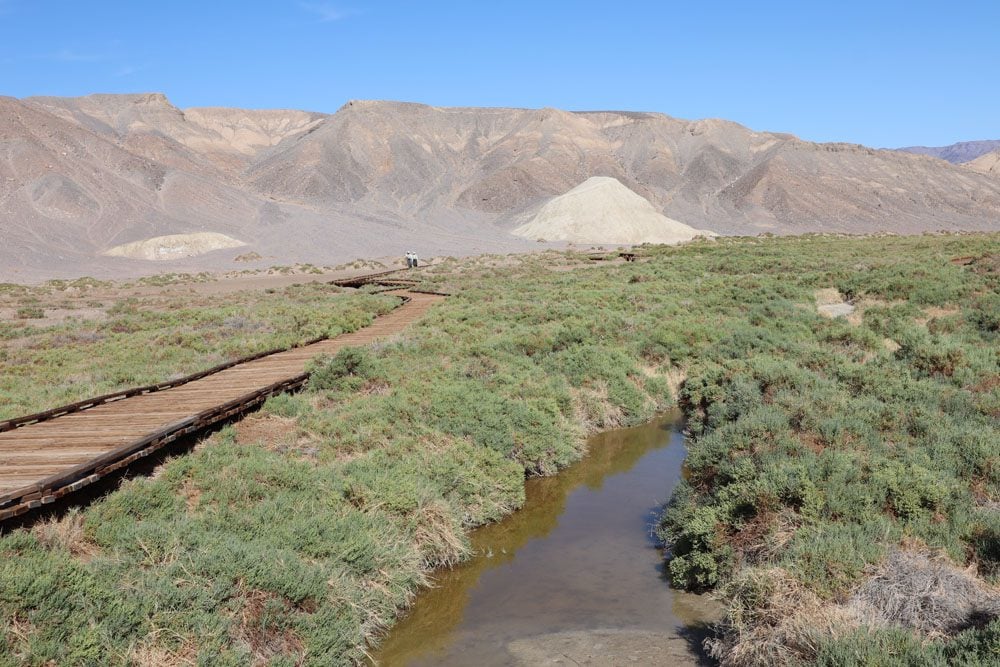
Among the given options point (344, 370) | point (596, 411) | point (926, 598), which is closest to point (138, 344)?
point (344, 370)

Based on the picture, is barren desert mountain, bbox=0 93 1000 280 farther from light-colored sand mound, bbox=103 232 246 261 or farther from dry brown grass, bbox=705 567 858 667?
dry brown grass, bbox=705 567 858 667

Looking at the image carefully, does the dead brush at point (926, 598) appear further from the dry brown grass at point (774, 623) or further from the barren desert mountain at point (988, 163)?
the barren desert mountain at point (988, 163)

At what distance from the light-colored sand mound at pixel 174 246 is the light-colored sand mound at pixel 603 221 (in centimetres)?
3729

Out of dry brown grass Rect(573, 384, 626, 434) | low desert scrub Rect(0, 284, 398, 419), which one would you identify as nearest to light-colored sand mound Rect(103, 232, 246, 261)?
low desert scrub Rect(0, 284, 398, 419)

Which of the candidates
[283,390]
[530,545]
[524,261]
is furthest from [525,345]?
[524,261]

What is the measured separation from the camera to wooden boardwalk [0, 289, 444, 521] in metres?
7.53

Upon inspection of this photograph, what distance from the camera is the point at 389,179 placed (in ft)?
390

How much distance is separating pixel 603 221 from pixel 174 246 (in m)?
50.0

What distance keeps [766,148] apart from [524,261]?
330 feet

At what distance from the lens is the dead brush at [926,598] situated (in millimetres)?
6098

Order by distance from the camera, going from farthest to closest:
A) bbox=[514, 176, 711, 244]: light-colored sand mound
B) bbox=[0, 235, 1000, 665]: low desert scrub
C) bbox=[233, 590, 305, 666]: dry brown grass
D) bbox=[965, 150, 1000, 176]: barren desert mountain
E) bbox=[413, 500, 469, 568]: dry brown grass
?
1. bbox=[965, 150, 1000, 176]: barren desert mountain
2. bbox=[514, 176, 711, 244]: light-colored sand mound
3. bbox=[413, 500, 469, 568]: dry brown grass
4. bbox=[233, 590, 305, 666]: dry brown grass
5. bbox=[0, 235, 1000, 665]: low desert scrub

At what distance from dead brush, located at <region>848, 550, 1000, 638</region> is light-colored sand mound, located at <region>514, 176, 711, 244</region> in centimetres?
7812

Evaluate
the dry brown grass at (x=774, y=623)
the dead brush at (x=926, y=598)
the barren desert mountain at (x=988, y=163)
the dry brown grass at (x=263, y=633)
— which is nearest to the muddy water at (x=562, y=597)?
the dry brown grass at (x=774, y=623)

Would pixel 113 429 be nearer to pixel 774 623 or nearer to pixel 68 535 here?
pixel 68 535
